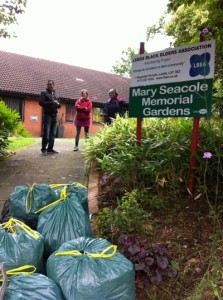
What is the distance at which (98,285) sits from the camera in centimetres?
213

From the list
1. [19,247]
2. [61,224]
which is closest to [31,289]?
[19,247]

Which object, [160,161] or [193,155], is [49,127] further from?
[193,155]

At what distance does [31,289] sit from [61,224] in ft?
Result: 3.19

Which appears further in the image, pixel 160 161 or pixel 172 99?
pixel 172 99

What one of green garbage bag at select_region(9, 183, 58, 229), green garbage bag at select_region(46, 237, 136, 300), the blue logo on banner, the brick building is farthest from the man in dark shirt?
the brick building

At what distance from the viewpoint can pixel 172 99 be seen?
4.44 metres

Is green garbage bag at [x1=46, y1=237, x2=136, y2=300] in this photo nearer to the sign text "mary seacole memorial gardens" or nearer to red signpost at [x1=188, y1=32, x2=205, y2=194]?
red signpost at [x1=188, y1=32, x2=205, y2=194]

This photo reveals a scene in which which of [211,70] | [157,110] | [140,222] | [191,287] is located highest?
[211,70]

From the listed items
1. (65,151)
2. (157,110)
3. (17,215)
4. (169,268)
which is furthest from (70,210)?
(65,151)

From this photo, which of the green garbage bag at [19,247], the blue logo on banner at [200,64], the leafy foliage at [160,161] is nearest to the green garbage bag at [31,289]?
the green garbage bag at [19,247]

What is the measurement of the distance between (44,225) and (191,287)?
128 centimetres

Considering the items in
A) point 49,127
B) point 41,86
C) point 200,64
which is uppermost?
point 41,86

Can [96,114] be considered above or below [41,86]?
below

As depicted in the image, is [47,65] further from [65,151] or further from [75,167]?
[75,167]
